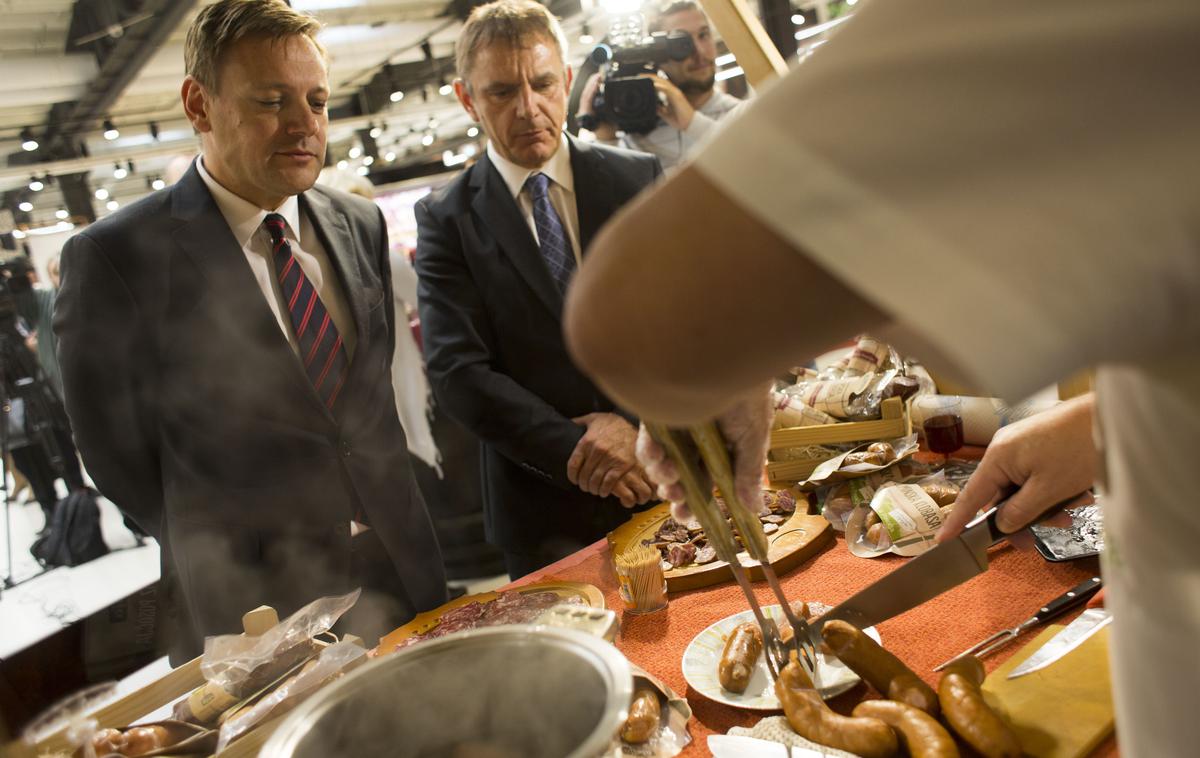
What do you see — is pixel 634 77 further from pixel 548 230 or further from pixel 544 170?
pixel 548 230

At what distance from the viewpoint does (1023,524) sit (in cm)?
125

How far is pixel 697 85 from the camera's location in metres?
3.98

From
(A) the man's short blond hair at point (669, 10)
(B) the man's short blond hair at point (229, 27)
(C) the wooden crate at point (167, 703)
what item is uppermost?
(B) the man's short blond hair at point (229, 27)

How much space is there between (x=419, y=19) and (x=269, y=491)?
32.7 feet

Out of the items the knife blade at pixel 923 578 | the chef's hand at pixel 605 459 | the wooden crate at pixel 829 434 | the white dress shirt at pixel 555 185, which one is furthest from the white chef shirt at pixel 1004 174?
the white dress shirt at pixel 555 185

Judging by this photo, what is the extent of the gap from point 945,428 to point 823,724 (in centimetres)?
122

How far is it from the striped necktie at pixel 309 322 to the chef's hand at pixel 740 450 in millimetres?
2053

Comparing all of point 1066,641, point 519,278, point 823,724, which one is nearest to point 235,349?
point 519,278

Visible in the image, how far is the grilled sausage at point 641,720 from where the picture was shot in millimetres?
1242

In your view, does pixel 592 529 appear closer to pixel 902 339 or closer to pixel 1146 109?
pixel 902 339

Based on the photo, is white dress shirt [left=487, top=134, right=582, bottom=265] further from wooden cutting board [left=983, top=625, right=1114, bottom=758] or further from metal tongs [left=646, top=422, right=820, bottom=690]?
wooden cutting board [left=983, top=625, right=1114, bottom=758]

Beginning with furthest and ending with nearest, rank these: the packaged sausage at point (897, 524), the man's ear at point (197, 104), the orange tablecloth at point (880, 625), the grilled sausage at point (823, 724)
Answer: the man's ear at point (197, 104) → the packaged sausage at point (897, 524) → the orange tablecloth at point (880, 625) → the grilled sausage at point (823, 724)

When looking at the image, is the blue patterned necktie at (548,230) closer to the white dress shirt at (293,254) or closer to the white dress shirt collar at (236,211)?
the white dress shirt at (293,254)

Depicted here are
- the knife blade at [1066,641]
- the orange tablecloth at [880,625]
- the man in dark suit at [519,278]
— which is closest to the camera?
the knife blade at [1066,641]
